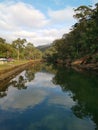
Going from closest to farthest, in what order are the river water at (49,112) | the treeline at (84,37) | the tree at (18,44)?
the river water at (49,112) < the treeline at (84,37) < the tree at (18,44)

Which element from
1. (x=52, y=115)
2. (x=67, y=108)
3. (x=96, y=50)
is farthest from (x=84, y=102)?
(x=96, y=50)

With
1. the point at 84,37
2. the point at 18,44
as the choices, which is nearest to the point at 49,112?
the point at 84,37

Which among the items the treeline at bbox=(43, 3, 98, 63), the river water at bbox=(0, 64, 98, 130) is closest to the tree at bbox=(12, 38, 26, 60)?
the treeline at bbox=(43, 3, 98, 63)

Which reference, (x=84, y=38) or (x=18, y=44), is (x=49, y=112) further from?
(x=18, y=44)

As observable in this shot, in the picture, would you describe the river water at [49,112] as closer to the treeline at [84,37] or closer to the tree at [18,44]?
the treeline at [84,37]

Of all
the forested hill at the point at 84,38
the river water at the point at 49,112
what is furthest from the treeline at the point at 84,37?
the river water at the point at 49,112

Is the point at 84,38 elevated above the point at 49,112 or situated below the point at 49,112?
above

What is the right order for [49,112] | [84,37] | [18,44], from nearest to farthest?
[49,112], [84,37], [18,44]

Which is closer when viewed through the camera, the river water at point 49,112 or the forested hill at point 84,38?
the river water at point 49,112

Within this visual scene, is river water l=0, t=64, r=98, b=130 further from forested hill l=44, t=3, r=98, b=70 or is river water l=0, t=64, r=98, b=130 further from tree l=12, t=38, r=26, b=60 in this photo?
tree l=12, t=38, r=26, b=60

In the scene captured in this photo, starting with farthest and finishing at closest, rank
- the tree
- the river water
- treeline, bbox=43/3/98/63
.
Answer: the tree, treeline, bbox=43/3/98/63, the river water

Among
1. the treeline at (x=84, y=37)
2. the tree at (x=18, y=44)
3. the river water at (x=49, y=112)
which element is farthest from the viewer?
the tree at (x=18, y=44)

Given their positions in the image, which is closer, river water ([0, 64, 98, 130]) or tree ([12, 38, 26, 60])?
river water ([0, 64, 98, 130])

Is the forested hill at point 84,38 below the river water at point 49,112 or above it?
above
